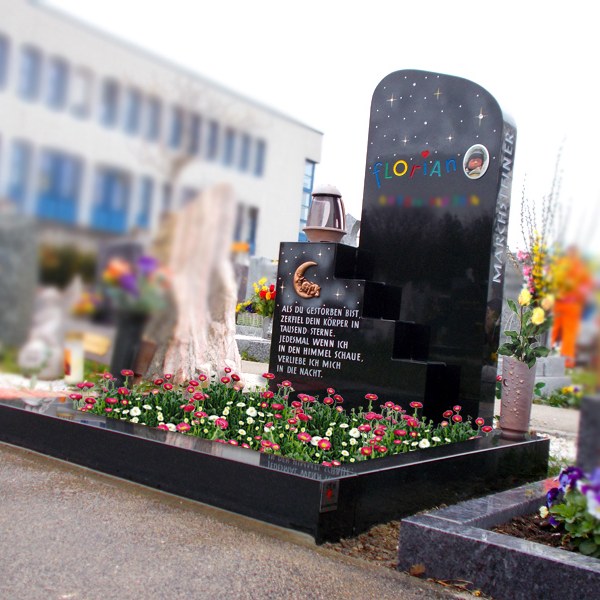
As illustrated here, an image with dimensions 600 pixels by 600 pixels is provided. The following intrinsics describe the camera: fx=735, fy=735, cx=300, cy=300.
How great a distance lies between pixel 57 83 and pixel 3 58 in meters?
0.03

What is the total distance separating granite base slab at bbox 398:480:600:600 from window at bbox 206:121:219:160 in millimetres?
3000

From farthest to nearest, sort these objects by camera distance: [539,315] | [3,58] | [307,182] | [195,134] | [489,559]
Result: 1. [489,559]
2. [539,315]
3. [307,182]
4. [195,134]
5. [3,58]

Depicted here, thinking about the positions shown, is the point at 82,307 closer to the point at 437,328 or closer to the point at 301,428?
the point at 301,428

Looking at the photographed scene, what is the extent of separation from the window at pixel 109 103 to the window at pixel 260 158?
120 millimetres

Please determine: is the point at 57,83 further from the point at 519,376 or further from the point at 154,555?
the point at 519,376

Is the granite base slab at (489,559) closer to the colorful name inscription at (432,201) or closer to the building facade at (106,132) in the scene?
the building facade at (106,132)

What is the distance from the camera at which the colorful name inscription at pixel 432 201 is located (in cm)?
684

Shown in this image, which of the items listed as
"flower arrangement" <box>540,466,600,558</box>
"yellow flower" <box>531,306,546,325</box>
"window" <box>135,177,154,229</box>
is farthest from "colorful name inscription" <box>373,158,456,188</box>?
"window" <box>135,177,154,229</box>

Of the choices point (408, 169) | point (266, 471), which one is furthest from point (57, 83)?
point (408, 169)

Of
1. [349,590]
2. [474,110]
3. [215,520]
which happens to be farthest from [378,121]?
[349,590]

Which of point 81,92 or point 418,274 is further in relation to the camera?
point 418,274

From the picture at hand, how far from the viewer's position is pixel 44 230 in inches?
15.8

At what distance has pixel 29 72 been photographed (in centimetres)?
38

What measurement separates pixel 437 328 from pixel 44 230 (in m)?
6.75
